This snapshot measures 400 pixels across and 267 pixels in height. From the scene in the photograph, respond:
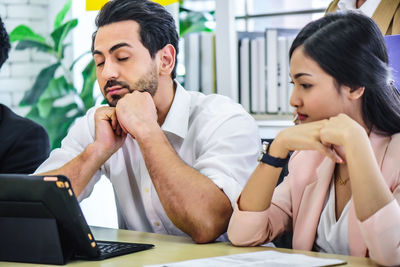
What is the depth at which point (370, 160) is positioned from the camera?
4.26 ft

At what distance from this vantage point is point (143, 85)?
1955 mm

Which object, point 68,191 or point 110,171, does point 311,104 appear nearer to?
point 68,191

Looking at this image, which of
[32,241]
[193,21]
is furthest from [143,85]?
[193,21]

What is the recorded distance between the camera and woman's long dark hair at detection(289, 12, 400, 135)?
1.47 meters

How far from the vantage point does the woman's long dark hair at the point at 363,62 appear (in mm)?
1474

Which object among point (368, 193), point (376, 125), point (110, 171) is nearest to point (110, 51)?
point (110, 171)

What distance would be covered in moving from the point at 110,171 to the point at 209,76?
86cm

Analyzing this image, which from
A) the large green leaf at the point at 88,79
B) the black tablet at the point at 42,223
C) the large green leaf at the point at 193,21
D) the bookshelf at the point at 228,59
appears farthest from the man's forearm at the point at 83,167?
the large green leaf at the point at 88,79

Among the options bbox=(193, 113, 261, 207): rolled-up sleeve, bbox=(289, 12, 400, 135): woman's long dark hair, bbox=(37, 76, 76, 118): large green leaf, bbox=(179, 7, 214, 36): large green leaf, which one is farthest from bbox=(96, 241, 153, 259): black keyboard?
bbox=(37, 76, 76, 118): large green leaf

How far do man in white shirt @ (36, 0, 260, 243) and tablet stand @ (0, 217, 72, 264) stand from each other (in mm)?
418

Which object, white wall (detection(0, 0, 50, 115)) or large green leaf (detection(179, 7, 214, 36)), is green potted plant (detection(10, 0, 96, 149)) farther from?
large green leaf (detection(179, 7, 214, 36))

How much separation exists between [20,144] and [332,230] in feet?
3.81

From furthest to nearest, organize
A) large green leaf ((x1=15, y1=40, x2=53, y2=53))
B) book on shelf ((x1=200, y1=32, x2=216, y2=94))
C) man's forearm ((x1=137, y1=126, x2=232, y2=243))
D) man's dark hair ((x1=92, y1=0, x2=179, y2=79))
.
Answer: large green leaf ((x1=15, y1=40, x2=53, y2=53)), book on shelf ((x1=200, y1=32, x2=216, y2=94)), man's dark hair ((x1=92, y1=0, x2=179, y2=79)), man's forearm ((x1=137, y1=126, x2=232, y2=243))

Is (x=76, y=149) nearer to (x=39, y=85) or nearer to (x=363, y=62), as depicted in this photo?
(x=363, y=62)
